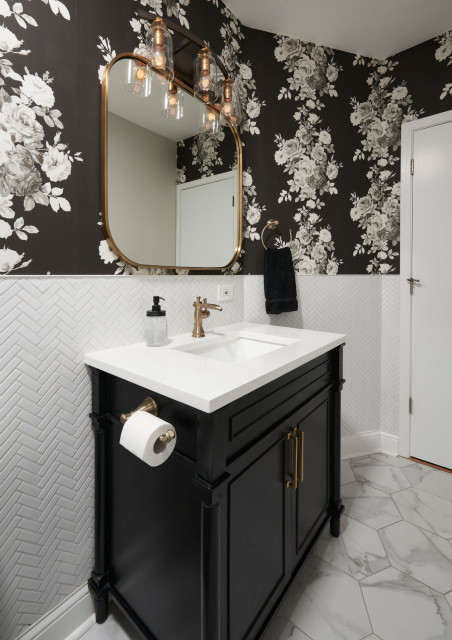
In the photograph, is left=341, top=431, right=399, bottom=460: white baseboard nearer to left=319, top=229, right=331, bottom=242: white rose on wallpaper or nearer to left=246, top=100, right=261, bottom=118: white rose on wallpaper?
left=319, top=229, right=331, bottom=242: white rose on wallpaper

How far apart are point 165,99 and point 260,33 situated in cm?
95

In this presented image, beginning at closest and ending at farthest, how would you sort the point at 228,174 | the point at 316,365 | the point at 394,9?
the point at 316,365, the point at 228,174, the point at 394,9

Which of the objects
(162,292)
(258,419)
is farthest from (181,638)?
(162,292)

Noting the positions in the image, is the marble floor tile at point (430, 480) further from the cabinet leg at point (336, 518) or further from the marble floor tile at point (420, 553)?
the cabinet leg at point (336, 518)

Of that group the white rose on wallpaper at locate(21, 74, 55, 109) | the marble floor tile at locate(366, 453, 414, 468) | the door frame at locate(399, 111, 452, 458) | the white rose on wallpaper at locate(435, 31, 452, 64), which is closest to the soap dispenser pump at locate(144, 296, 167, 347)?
the white rose on wallpaper at locate(21, 74, 55, 109)

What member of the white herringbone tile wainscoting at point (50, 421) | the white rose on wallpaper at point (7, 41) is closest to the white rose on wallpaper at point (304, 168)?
the white herringbone tile wainscoting at point (50, 421)

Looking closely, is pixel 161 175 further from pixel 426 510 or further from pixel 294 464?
pixel 426 510

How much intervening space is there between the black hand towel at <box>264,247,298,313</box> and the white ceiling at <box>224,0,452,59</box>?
118cm

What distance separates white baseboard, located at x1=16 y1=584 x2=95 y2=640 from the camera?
1065 mm

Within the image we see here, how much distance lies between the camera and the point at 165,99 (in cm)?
135

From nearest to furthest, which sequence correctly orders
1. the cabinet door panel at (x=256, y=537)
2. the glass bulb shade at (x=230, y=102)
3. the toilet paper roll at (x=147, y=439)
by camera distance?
1. the toilet paper roll at (x=147, y=439)
2. the cabinet door panel at (x=256, y=537)
3. the glass bulb shade at (x=230, y=102)

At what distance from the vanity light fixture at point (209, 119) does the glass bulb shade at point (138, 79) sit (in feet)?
0.99

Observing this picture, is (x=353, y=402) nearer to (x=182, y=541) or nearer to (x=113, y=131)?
(x=182, y=541)

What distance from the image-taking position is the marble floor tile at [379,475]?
1.98 metres
